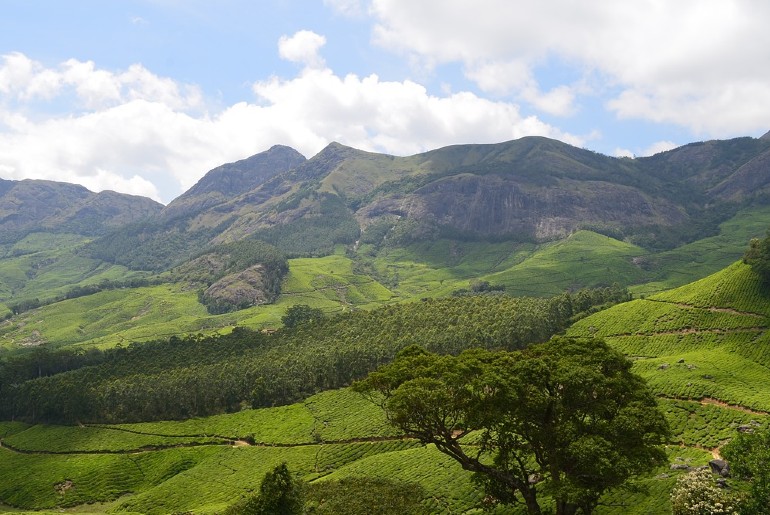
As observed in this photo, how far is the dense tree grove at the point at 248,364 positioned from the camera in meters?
146

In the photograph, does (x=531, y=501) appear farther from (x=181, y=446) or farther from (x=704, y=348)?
(x=181, y=446)

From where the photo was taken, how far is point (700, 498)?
138 ft

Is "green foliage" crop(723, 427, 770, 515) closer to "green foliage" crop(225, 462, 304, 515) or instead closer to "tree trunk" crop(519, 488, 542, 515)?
"tree trunk" crop(519, 488, 542, 515)

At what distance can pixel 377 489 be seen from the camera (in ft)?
208

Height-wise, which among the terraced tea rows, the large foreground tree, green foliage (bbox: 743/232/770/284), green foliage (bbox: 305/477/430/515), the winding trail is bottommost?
the winding trail

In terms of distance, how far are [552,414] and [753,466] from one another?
16.5 metres

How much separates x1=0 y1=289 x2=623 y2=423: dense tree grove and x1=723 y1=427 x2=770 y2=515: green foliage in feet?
324

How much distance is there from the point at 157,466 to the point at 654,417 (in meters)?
111

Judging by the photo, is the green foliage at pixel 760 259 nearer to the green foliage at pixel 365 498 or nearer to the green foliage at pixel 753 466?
the green foliage at pixel 753 466

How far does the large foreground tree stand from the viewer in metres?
43.0

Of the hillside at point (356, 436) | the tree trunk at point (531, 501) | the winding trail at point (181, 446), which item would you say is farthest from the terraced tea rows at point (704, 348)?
the winding trail at point (181, 446)

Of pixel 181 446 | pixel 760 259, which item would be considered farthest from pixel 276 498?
pixel 760 259

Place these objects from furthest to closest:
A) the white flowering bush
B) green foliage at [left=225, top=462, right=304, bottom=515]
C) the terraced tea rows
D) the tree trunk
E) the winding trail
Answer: the winding trail → the terraced tea rows → green foliage at [left=225, top=462, right=304, bottom=515] → the tree trunk → the white flowering bush

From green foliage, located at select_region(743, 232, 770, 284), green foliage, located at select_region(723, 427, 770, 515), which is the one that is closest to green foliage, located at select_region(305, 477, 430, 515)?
green foliage, located at select_region(723, 427, 770, 515)
